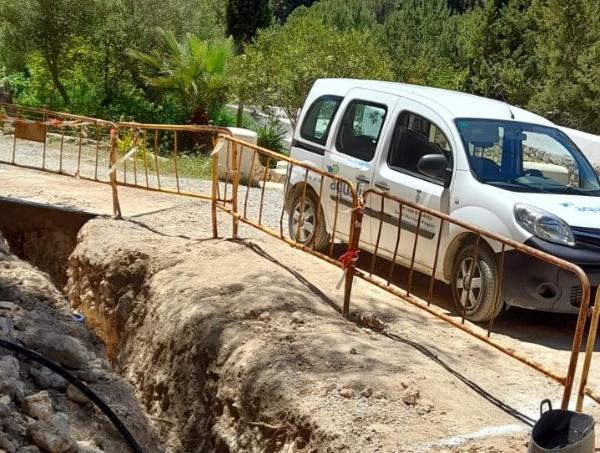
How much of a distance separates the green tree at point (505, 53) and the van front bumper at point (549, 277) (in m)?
22.2

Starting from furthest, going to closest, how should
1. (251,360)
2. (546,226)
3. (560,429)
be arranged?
(546,226) → (251,360) → (560,429)

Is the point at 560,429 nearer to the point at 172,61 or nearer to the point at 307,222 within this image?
the point at 307,222

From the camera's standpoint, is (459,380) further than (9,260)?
No

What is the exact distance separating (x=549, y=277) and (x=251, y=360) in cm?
240

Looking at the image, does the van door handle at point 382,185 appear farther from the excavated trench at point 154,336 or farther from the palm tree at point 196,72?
the palm tree at point 196,72

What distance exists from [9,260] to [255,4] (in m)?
25.2

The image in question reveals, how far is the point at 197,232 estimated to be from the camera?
8.97 metres

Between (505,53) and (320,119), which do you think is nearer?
(320,119)

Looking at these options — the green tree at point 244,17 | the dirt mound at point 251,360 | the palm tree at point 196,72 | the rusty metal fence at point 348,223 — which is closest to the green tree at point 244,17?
the green tree at point 244,17

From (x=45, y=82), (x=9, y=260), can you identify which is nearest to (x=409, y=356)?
(x=9, y=260)

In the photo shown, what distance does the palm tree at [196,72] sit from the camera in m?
18.0

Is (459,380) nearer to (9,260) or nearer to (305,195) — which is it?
(305,195)

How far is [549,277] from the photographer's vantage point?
20.7 feet

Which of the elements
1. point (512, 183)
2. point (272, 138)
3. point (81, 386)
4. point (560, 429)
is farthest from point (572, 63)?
point (81, 386)
